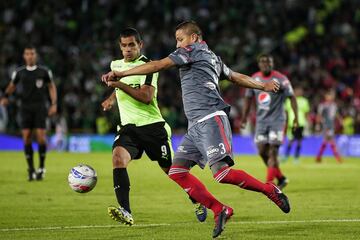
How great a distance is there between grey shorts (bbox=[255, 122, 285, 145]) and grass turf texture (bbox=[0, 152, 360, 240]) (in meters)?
1.00

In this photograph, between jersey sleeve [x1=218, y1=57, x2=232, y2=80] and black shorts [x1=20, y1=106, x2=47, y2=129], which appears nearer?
jersey sleeve [x1=218, y1=57, x2=232, y2=80]

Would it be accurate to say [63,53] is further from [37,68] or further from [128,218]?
[128,218]

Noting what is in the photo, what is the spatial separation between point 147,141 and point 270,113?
5.89m

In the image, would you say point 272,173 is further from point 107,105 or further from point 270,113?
point 107,105

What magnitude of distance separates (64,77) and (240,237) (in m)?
25.4

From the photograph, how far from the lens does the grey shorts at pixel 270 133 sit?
15.5 meters

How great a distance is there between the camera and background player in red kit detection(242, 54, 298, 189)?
15461 mm

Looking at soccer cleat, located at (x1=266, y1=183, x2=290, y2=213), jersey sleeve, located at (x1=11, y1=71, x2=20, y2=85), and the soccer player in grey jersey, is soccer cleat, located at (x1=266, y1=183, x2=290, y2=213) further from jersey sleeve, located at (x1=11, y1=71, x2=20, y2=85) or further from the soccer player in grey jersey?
jersey sleeve, located at (x1=11, y1=71, x2=20, y2=85)

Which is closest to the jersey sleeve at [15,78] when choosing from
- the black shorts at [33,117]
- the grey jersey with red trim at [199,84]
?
the black shorts at [33,117]

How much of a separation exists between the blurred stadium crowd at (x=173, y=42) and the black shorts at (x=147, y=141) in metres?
21.9

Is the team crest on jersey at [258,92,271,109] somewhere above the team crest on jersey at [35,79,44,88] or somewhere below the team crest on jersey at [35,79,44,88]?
below

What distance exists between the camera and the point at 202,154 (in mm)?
9320

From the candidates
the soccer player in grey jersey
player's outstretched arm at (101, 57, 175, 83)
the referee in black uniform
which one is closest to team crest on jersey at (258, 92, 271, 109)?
the referee in black uniform

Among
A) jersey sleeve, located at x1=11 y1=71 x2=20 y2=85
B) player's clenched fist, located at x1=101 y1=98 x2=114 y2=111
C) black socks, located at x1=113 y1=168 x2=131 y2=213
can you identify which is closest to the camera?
black socks, located at x1=113 y1=168 x2=131 y2=213
